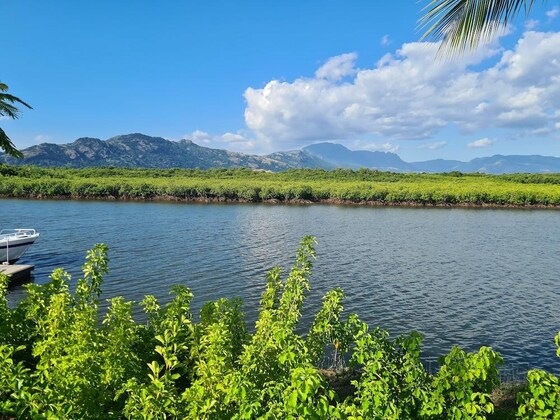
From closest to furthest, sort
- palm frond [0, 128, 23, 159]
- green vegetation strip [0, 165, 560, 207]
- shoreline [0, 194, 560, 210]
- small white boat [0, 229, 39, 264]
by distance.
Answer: palm frond [0, 128, 23, 159] < small white boat [0, 229, 39, 264] < shoreline [0, 194, 560, 210] < green vegetation strip [0, 165, 560, 207]

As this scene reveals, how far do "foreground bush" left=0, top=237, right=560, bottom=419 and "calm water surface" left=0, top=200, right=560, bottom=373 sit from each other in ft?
35.9

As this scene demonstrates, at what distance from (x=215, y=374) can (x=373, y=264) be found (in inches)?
1129

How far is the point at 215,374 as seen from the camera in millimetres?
7309

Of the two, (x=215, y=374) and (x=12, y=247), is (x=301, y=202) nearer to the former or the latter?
(x=12, y=247)

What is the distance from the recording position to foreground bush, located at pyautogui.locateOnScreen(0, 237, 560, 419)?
6273 millimetres

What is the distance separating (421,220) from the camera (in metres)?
66.2

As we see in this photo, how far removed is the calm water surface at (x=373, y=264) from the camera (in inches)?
858

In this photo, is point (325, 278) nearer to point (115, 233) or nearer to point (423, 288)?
point (423, 288)

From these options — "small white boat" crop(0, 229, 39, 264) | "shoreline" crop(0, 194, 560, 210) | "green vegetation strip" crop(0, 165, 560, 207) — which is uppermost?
"green vegetation strip" crop(0, 165, 560, 207)

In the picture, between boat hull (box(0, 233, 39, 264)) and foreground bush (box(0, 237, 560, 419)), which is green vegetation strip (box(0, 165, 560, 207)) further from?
foreground bush (box(0, 237, 560, 419))

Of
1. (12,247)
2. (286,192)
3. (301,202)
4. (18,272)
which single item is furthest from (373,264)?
(286,192)

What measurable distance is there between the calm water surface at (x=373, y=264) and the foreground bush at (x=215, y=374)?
1093 centimetres

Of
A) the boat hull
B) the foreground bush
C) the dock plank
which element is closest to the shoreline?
the boat hull

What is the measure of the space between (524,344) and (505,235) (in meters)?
36.1
